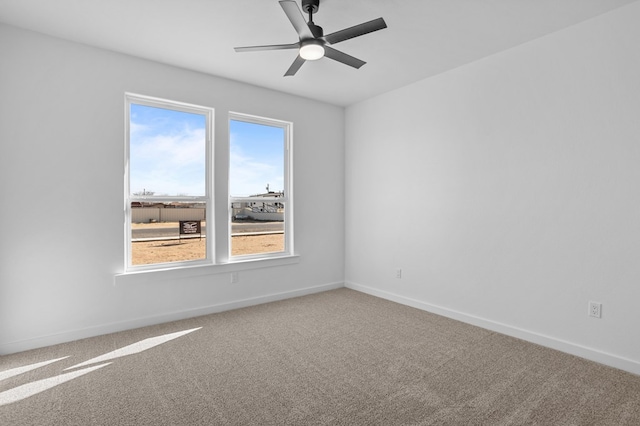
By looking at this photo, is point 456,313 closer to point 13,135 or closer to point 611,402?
point 611,402

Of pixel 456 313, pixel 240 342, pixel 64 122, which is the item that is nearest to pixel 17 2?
pixel 64 122

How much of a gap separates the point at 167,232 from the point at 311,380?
90.5 inches

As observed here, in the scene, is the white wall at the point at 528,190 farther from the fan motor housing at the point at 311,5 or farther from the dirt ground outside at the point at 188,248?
the fan motor housing at the point at 311,5

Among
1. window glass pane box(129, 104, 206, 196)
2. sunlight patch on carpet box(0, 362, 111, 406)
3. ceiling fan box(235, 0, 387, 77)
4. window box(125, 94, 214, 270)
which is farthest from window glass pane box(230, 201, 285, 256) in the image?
ceiling fan box(235, 0, 387, 77)

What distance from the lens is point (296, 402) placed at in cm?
209

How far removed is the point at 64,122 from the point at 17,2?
92 cm

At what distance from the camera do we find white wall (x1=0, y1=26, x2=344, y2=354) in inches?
110

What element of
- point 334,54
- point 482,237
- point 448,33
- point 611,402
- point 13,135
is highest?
point 448,33

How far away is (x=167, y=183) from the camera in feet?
12.0

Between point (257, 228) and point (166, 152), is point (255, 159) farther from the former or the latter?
point (166, 152)

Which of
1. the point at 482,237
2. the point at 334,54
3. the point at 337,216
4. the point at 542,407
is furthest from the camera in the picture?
the point at 337,216

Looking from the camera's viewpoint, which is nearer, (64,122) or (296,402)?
(296,402)

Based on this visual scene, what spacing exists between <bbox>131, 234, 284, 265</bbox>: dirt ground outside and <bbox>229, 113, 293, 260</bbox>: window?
12 mm

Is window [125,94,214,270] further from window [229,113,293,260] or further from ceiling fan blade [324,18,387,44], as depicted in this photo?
ceiling fan blade [324,18,387,44]
